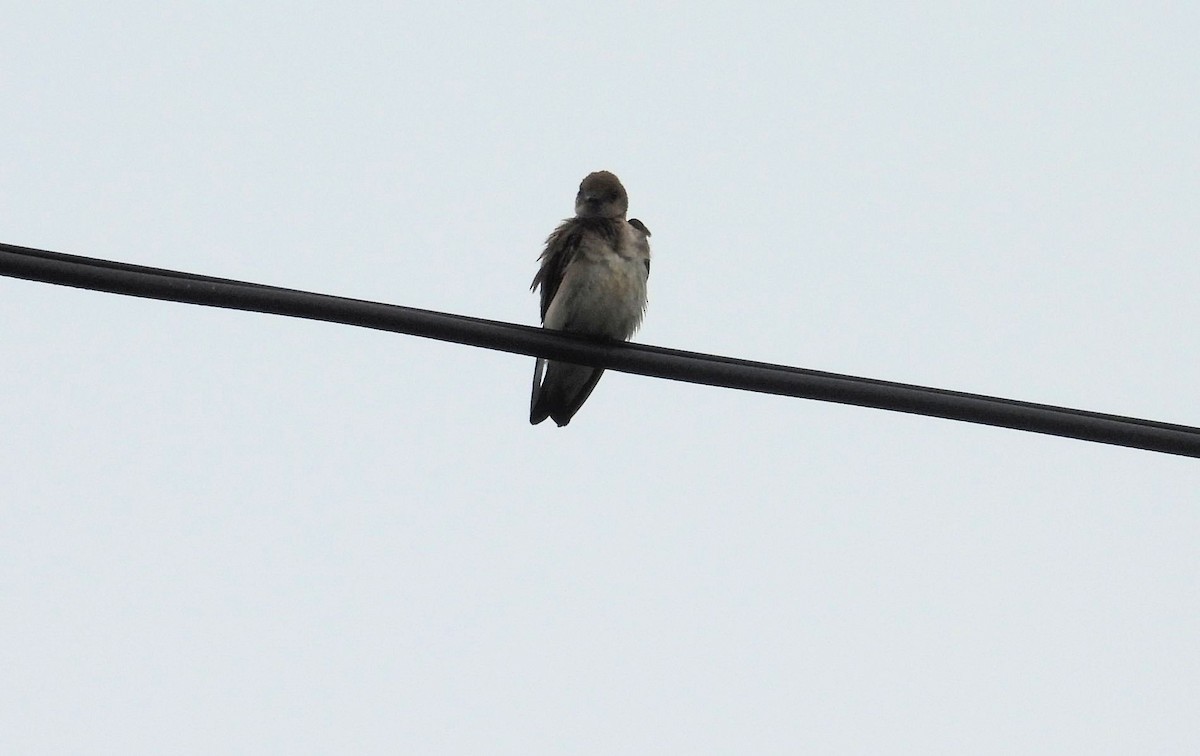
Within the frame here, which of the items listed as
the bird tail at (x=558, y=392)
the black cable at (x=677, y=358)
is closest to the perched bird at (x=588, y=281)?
the bird tail at (x=558, y=392)

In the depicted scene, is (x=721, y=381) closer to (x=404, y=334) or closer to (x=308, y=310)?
(x=404, y=334)

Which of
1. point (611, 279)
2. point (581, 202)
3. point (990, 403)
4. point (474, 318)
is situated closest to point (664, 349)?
point (474, 318)

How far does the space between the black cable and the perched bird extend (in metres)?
2.35

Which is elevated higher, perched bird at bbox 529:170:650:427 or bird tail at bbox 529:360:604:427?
perched bird at bbox 529:170:650:427

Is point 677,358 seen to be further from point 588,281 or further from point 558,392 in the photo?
point 558,392

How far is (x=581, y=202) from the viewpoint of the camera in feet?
25.6

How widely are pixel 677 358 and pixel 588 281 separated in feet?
7.90

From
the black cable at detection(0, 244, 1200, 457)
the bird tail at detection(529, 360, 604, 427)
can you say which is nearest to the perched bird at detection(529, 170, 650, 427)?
the bird tail at detection(529, 360, 604, 427)

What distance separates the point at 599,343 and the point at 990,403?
1278mm

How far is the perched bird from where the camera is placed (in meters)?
6.84

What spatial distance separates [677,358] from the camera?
4.48 meters

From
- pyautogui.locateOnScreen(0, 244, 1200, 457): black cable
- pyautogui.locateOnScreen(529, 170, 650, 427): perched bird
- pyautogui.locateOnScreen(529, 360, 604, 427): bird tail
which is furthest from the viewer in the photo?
pyautogui.locateOnScreen(529, 360, 604, 427): bird tail

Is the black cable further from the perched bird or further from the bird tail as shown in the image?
Result: the bird tail

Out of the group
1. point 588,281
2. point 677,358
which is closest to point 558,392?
point 588,281
